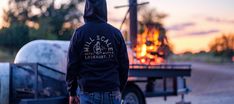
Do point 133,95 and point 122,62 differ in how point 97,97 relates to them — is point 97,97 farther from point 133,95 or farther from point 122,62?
point 133,95

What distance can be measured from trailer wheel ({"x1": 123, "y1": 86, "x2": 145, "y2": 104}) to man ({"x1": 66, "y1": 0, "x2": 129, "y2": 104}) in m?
6.78

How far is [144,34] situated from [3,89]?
24.1 feet

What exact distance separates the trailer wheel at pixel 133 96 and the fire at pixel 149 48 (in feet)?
7.41

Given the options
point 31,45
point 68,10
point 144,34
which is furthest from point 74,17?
point 31,45

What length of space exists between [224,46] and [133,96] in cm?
5272

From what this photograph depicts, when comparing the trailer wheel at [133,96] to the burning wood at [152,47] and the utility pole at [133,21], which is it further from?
the utility pole at [133,21]

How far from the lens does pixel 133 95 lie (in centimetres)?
1263

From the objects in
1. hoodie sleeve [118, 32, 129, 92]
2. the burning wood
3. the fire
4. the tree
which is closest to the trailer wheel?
the fire

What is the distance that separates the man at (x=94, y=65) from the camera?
18.2 feet

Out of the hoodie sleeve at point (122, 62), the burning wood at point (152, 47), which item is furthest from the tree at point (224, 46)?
the hoodie sleeve at point (122, 62)

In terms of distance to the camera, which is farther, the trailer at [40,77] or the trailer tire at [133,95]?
the trailer tire at [133,95]

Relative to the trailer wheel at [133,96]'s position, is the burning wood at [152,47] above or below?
above

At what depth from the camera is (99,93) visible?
5559 mm

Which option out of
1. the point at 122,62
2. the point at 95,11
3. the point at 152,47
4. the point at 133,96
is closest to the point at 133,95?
the point at 133,96
